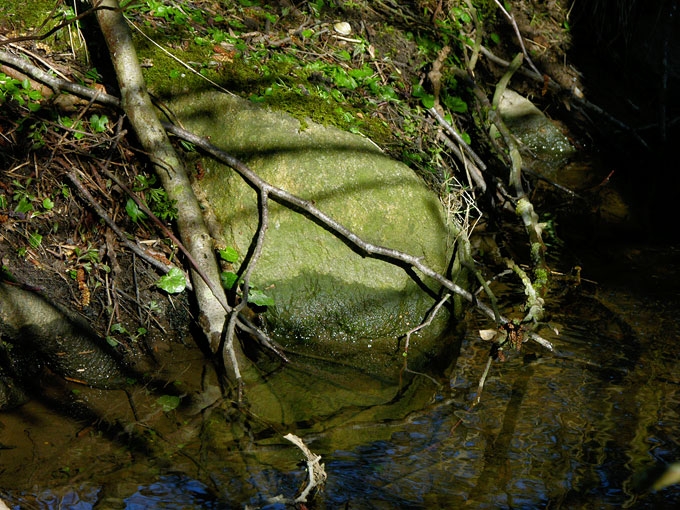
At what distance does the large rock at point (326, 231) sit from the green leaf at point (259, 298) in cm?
6

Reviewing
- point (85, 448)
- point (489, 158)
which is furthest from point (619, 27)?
point (85, 448)

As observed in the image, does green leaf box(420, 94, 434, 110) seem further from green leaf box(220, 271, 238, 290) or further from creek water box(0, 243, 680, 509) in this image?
green leaf box(220, 271, 238, 290)

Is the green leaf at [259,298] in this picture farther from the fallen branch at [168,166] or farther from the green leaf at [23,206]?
the green leaf at [23,206]

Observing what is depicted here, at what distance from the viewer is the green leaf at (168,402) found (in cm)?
335

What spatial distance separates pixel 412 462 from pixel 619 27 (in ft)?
20.0

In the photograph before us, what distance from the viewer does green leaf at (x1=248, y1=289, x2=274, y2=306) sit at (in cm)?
388

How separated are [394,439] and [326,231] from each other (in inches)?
55.3

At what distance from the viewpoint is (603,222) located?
5.75 meters

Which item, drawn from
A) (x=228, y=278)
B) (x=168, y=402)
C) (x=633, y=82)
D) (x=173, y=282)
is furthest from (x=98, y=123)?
(x=633, y=82)

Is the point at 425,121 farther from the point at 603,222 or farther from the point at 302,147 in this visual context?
the point at 603,222

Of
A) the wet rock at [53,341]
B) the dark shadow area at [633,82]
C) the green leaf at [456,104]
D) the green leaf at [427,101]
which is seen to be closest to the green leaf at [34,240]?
the wet rock at [53,341]

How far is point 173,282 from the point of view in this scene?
12.5ft

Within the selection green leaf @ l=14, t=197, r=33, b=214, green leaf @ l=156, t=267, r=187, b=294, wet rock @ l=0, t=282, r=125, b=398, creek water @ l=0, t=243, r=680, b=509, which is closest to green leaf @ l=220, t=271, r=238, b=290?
green leaf @ l=156, t=267, r=187, b=294

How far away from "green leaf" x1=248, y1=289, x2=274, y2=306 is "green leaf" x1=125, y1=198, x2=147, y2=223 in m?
0.79
